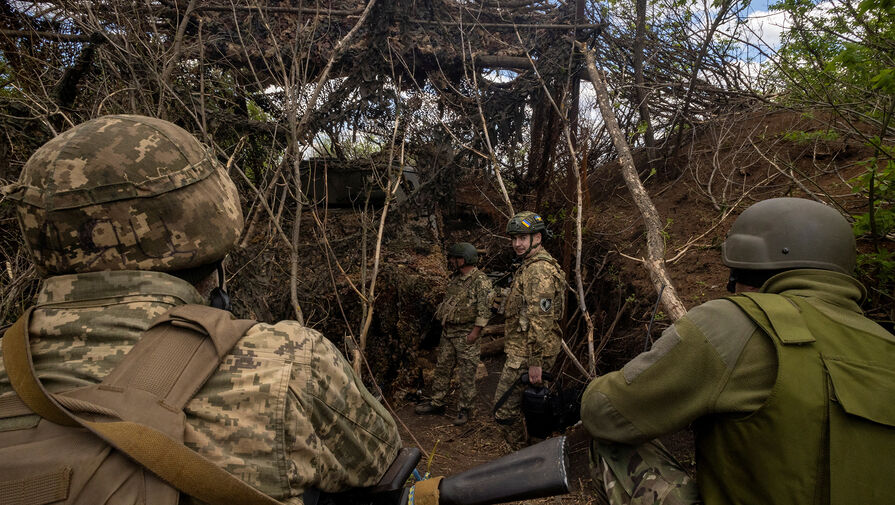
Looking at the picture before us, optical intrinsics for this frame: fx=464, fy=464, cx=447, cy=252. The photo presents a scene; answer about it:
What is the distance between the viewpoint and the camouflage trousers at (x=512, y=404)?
4879 millimetres

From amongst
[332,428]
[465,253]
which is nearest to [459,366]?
[465,253]

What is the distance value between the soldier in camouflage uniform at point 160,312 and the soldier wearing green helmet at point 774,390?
0.98 m

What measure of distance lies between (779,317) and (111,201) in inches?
74.3

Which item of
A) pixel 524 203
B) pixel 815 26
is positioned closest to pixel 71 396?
pixel 815 26

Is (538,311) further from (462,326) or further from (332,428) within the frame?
(332,428)

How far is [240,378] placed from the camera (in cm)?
105

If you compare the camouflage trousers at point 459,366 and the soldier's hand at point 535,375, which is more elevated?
the soldier's hand at point 535,375

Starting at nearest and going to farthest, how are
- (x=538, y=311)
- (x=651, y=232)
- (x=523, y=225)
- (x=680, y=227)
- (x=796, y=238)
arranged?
(x=796, y=238) → (x=651, y=232) → (x=538, y=311) → (x=523, y=225) → (x=680, y=227)

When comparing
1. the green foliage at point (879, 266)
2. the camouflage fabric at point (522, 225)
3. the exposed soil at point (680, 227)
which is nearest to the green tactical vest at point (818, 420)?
the green foliage at point (879, 266)

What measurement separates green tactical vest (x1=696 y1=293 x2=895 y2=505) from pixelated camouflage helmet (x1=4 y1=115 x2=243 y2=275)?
5.57 ft

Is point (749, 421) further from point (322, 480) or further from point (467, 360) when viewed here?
point (467, 360)

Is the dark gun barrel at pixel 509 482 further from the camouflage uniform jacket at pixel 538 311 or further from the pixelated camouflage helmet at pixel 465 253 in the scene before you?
the pixelated camouflage helmet at pixel 465 253

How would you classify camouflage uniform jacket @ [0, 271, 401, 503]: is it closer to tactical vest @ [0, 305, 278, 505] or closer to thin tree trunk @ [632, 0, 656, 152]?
tactical vest @ [0, 305, 278, 505]

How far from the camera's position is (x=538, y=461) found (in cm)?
133
